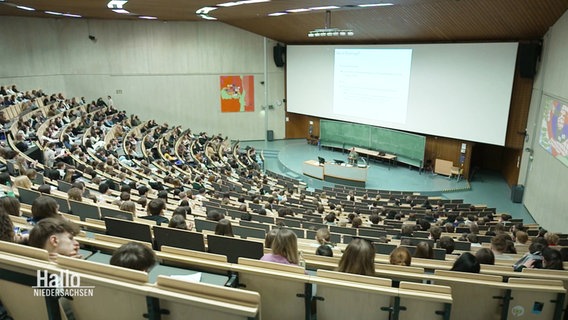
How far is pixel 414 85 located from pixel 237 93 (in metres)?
11.1

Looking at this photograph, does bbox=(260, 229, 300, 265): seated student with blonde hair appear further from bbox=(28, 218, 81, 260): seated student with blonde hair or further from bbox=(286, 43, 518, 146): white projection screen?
bbox=(286, 43, 518, 146): white projection screen

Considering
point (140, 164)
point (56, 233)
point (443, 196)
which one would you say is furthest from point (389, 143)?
point (56, 233)

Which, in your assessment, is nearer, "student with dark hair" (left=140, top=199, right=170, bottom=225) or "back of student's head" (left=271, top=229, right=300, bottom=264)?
"back of student's head" (left=271, top=229, right=300, bottom=264)

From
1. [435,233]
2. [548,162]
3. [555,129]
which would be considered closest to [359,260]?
[435,233]

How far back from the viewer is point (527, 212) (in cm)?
1362

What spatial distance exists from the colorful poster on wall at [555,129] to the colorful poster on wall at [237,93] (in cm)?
1602

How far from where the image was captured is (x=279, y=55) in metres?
23.8

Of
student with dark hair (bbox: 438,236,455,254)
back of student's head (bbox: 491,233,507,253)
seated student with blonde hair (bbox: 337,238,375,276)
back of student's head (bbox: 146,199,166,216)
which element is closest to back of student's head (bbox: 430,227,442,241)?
student with dark hair (bbox: 438,236,455,254)

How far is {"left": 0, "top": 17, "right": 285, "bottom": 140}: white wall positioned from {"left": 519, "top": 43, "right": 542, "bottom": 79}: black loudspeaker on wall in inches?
539

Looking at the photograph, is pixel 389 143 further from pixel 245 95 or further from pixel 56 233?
pixel 56 233

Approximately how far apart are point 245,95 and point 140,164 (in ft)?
39.7

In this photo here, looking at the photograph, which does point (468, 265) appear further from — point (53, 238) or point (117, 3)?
point (117, 3)
